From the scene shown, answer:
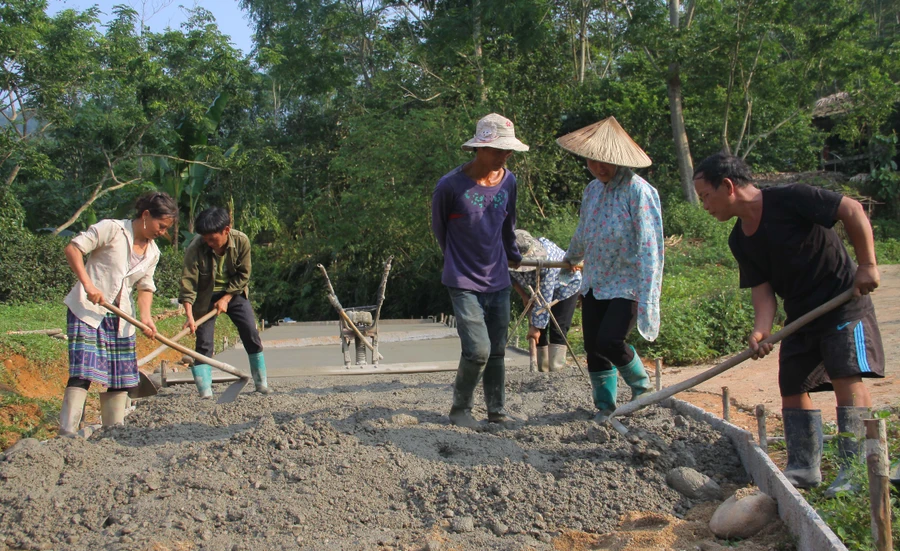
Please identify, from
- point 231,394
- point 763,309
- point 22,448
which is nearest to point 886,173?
point 763,309

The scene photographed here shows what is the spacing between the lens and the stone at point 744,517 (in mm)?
2941

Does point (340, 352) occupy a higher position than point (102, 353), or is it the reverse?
point (102, 353)

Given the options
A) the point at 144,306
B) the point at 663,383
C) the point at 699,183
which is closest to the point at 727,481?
the point at 699,183

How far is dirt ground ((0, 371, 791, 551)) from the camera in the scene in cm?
311

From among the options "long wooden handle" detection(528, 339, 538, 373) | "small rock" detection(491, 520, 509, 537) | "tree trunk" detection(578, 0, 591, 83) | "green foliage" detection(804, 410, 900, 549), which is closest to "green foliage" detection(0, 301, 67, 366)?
"long wooden handle" detection(528, 339, 538, 373)

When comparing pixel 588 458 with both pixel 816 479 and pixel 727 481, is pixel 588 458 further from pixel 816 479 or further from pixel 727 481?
pixel 816 479

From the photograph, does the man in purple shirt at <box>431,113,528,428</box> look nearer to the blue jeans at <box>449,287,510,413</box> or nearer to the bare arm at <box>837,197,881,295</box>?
the blue jeans at <box>449,287,510,413</box>

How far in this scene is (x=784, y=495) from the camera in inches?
115

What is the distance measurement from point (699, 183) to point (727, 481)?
131 centimetres

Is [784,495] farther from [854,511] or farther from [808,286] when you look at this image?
[808,286]

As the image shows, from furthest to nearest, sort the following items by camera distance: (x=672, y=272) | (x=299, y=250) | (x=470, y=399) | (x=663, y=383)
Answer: (x=299, y=250)
(x=672, y=272)
(x=663, y=383)
(x=470, y=399)

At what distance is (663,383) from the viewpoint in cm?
742

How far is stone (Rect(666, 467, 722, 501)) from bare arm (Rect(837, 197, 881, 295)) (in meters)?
0.99

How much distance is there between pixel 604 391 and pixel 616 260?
0.70m
